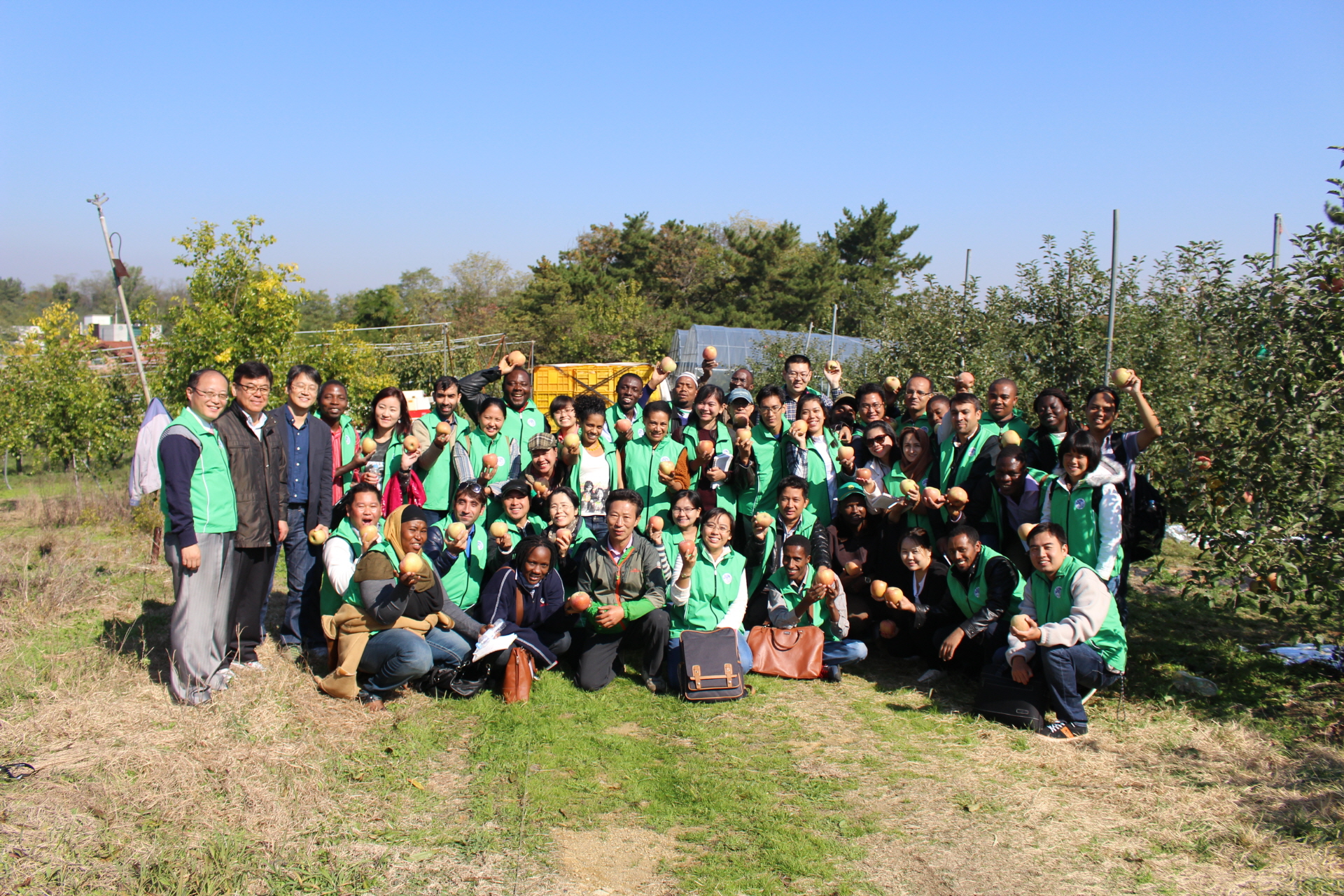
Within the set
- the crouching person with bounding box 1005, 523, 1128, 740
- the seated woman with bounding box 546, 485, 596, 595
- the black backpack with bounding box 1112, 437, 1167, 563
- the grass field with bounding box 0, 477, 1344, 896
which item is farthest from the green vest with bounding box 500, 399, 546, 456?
the black backpack with bounding box 1112, 437, 1167, 563

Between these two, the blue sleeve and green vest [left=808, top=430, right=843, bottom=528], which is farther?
green vest [left=808, top=430, right=843, bottom=528]

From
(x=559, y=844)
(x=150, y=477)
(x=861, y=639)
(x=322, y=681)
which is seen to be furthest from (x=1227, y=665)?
(x=150, y=477)

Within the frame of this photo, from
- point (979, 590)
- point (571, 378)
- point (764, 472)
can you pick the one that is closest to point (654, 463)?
point (764, 472)

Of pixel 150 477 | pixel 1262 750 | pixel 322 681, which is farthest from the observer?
pixel 150 477

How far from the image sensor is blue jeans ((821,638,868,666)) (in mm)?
6156

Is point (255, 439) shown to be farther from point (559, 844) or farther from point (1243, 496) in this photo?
point (1243, 496)

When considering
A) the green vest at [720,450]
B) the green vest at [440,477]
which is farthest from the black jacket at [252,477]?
the green vest at [720,450]

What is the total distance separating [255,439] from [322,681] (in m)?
1.60

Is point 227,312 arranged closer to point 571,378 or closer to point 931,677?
point 931,677

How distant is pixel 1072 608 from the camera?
5254 millimetres

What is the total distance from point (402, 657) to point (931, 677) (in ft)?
11.7

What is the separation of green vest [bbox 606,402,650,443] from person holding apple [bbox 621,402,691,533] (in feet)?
0.60

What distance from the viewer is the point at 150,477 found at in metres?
6.10

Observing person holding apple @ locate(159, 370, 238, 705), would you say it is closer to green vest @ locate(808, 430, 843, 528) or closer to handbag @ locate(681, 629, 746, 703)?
handbag @ locate(681, 629, 746, 703)
